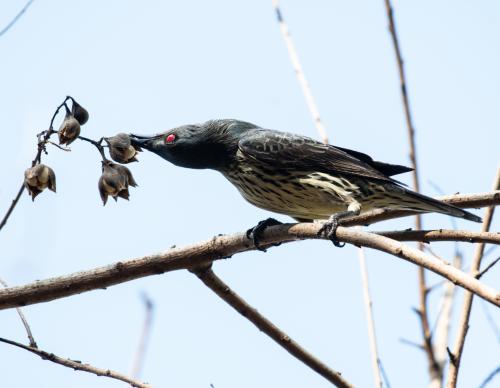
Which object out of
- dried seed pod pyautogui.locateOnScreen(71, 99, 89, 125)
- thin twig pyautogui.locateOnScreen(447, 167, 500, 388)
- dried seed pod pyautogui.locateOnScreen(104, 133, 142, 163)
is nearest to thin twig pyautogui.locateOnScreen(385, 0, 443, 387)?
thin twig pyautogui.locateOnScreen(447, 167, 500, 388)

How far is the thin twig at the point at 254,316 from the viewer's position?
480 cm

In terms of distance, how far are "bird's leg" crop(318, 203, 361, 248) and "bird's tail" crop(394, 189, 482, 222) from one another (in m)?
0.46

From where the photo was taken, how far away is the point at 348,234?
4.22 meters

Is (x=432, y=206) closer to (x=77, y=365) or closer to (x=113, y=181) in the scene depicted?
(x=113, y=181)

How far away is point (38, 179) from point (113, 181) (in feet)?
1.53

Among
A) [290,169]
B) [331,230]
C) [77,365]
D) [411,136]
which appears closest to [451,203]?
[411,136]

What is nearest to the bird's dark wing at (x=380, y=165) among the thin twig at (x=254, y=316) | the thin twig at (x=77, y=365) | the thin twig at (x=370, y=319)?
the thin twig at (x=370, y=319)

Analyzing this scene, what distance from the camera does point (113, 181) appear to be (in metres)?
4.49

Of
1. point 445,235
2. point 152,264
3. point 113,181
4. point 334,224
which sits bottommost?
point 152,264

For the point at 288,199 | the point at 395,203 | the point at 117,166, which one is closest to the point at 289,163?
the point at 288,199

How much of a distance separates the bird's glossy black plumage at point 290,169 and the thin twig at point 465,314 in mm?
829

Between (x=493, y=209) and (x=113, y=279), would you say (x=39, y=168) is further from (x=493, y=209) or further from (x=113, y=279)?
(x=493, y=209)

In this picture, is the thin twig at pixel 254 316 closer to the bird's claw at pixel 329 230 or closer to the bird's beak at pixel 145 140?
the bird's claw at pixel 329 230

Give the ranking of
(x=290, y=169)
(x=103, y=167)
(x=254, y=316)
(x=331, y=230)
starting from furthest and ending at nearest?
(x=290, y=169), (x=331, y=230), (x=254, y=316), (x=103, y=167)
